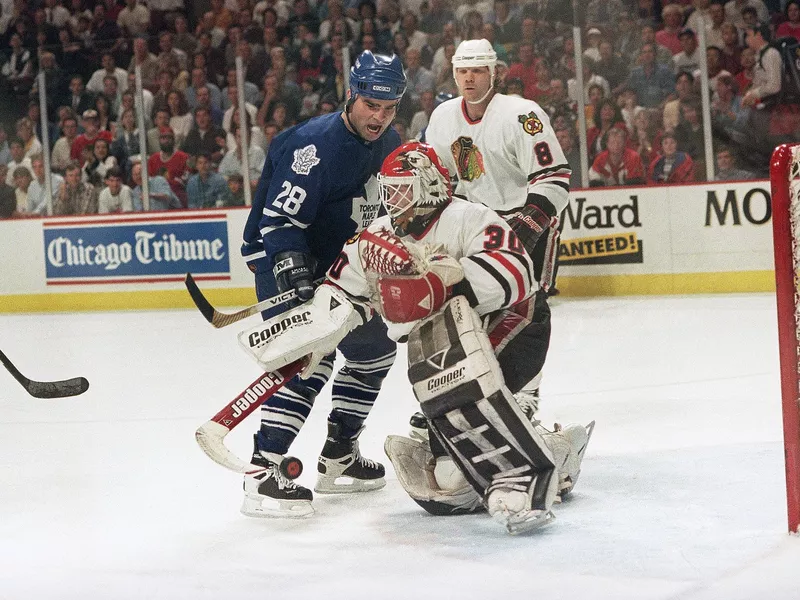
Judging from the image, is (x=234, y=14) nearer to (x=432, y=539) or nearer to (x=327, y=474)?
(x=327, y=474)

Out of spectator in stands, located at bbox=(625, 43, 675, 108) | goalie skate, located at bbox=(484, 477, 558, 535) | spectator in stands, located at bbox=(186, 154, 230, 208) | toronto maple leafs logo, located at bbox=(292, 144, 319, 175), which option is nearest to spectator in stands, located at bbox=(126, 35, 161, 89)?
spectator in stands, located at bbox=(186, 154, 230, 208)

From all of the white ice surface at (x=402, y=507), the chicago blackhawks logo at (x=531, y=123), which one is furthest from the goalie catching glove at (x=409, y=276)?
the chicago blackhawks logo at (x=531, y=123)

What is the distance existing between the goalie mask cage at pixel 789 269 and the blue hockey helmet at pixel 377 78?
3.73 ft

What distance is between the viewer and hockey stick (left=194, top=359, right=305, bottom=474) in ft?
10.2

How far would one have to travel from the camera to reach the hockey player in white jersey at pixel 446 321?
2879 mm

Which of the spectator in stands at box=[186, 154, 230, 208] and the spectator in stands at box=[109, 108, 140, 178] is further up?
the spectator in stands at box=[109, 108, 140, 178]

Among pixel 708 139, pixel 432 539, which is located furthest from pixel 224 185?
pixel 432 539

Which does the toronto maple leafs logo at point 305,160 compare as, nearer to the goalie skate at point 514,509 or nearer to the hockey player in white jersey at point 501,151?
the hockey player in white jersey at point 501,151

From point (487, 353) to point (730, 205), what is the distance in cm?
578

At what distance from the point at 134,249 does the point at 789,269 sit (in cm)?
777

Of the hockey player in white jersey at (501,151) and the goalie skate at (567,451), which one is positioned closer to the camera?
the goalie skate at (567,451)

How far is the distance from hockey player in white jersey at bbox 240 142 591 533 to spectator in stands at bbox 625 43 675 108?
223 inches

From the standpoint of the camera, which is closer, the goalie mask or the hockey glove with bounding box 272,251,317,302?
the goalie mask

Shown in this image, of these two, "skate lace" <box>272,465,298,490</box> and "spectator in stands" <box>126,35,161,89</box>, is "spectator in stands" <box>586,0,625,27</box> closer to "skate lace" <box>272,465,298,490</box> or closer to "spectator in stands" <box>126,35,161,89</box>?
"spectator in stands" <box>126,35,161,89</box>
